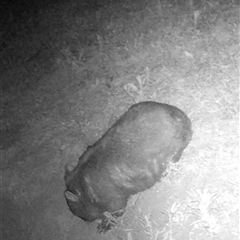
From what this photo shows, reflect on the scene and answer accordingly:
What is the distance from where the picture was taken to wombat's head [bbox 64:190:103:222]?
1213 mm

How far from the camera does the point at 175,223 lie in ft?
3.79

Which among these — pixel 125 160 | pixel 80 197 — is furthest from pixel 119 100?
pixel 80 197

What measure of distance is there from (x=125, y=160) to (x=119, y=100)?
194 millimetres

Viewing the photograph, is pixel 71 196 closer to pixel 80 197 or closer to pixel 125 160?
pixel 80 197

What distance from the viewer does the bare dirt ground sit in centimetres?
115

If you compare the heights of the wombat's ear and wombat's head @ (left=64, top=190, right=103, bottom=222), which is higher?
the wombat's ear

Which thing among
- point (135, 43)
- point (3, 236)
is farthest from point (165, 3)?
point (3, 236)

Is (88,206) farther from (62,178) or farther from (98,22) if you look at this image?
(98,22)

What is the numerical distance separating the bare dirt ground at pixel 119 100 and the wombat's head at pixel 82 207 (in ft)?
0.06

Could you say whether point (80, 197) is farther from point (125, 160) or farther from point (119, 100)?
point (119, 100)

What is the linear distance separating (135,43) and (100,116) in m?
0.26

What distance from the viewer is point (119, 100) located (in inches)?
47.5

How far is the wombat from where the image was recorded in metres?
1.16

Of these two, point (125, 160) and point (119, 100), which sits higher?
point (119, 100)
